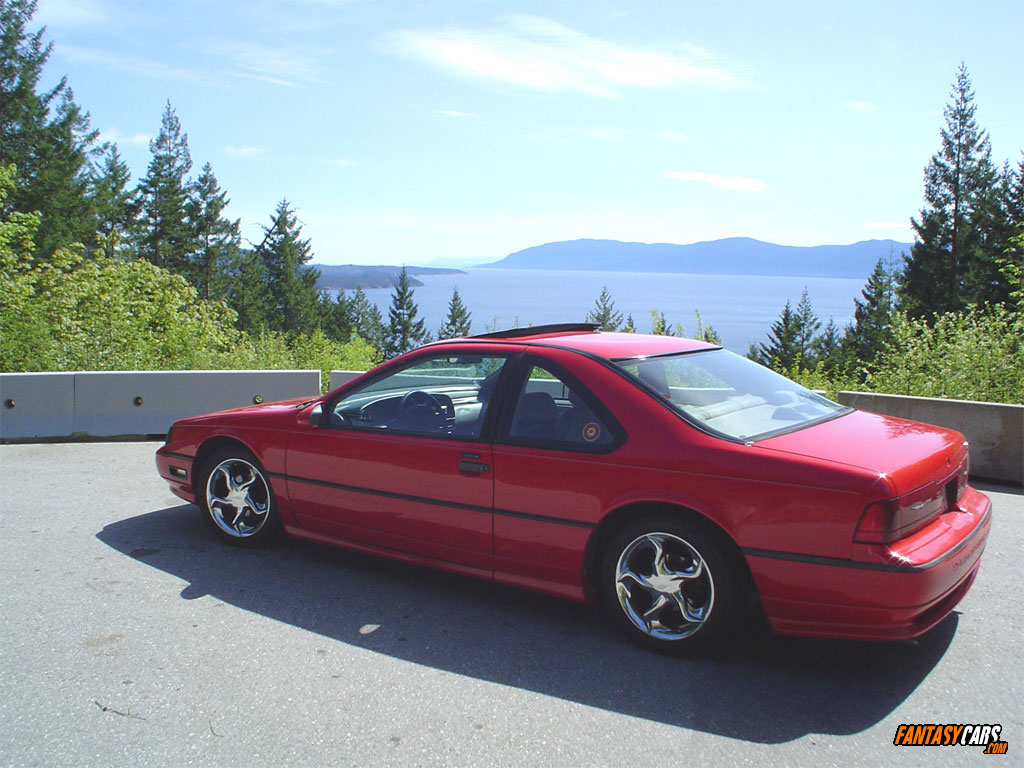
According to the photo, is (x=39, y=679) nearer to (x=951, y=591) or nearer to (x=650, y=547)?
(x=650, y=547)

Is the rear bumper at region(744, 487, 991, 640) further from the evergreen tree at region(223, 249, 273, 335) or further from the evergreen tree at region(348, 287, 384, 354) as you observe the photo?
the evergreen tree at region(348, 287, 384, 354)

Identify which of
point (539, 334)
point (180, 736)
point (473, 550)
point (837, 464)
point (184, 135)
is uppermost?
point (184, 135)

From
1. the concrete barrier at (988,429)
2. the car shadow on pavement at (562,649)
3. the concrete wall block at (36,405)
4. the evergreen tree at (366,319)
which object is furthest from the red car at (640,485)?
the evergreen tree at (366,319)

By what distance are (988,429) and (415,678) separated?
6189 millimetres

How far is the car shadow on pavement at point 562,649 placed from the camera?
11.0ft

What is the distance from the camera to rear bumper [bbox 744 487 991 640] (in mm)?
3291

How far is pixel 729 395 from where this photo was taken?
4.25 m

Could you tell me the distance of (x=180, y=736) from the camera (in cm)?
312

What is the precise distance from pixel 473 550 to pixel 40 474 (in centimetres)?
525

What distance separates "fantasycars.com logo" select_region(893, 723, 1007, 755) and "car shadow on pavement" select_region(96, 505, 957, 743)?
0.44 ft

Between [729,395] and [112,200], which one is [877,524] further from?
[112,200]

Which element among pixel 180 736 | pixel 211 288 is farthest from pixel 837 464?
pixel 211 288

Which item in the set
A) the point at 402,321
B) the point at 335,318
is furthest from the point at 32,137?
the point at 402,321

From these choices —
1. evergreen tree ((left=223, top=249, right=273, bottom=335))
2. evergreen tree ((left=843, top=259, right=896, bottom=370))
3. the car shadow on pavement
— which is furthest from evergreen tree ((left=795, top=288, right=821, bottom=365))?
the car shadow on pavement
